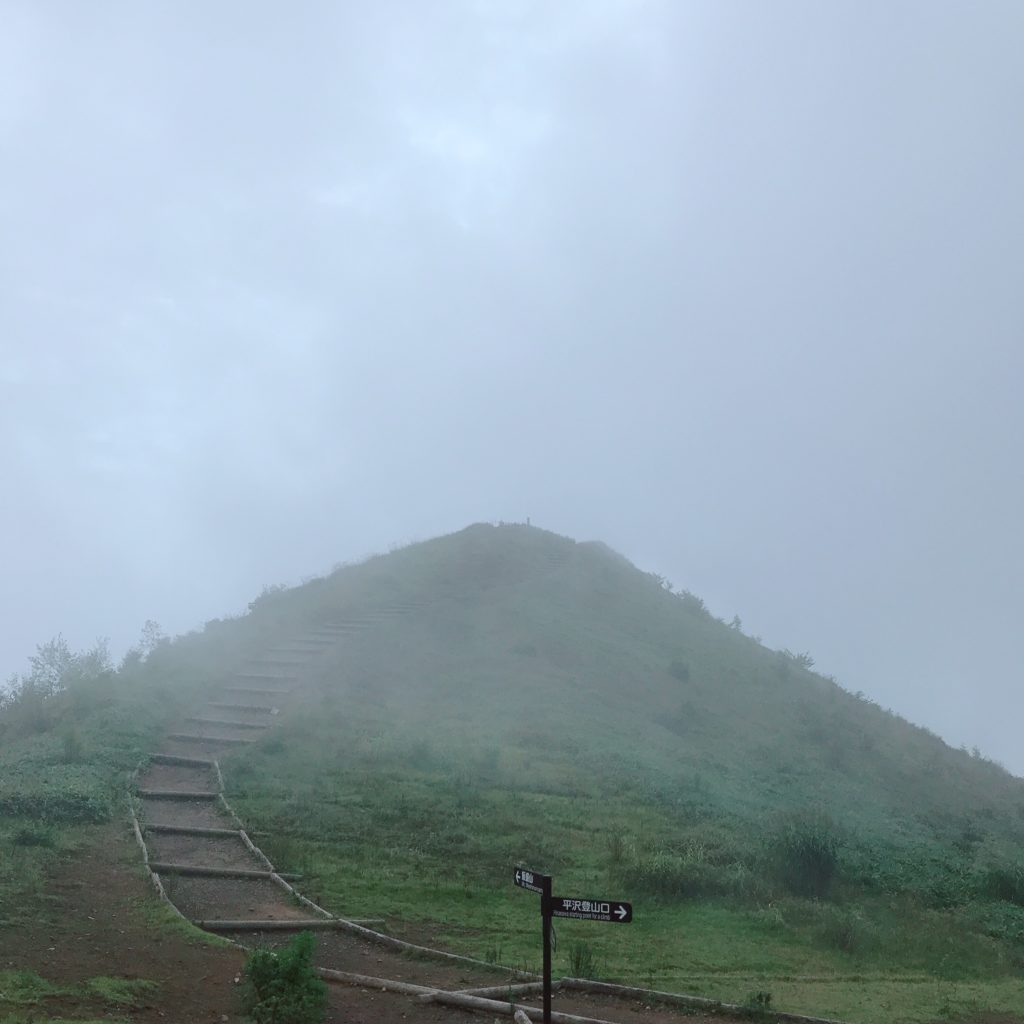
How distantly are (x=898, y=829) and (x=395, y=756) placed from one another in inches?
424

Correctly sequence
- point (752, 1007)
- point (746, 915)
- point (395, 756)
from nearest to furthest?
point (752, 1007), point (746, 915), point (395, 756)

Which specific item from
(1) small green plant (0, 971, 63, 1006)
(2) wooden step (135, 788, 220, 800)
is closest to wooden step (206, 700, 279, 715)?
(2) wooden step (135, 788, 220, 800)

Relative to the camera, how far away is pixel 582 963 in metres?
9.20

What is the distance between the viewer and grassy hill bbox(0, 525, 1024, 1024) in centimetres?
1073

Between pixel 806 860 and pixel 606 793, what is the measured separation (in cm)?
514

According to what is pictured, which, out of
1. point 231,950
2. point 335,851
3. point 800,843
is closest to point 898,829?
point 800,843

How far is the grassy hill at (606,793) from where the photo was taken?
10.7 m

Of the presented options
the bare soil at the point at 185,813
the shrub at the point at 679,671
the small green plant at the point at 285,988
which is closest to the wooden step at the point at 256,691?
the bare soil at the point at 185,813

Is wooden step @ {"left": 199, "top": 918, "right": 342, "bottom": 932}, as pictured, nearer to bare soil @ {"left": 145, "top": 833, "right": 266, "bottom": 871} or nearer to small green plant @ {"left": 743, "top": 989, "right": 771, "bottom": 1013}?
bare soil @ {"left": 145, "top": 833, "right": 266, "bottom": 871}

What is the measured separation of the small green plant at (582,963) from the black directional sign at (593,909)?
308 cm

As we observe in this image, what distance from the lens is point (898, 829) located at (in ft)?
64.3

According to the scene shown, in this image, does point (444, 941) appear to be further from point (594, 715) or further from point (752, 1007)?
point (594, 715)

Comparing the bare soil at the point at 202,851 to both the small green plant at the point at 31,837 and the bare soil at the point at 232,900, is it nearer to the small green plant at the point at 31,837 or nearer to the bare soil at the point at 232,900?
the bare soil at the point at 232,900

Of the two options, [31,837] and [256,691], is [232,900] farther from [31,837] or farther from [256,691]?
[256,691]
